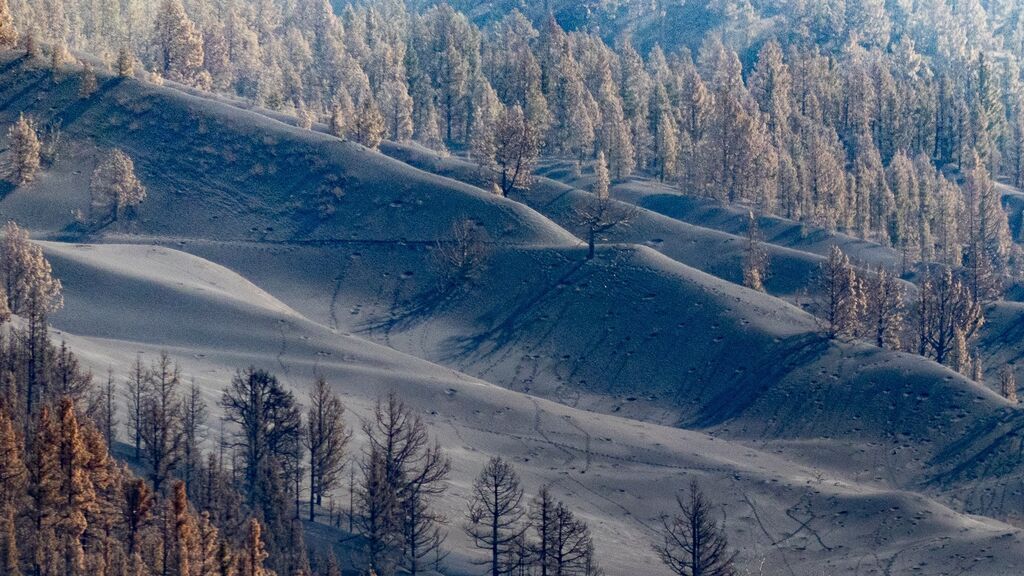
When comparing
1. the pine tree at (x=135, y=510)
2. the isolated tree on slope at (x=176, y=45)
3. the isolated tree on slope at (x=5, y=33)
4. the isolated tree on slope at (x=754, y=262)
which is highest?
the isolated tree on slope at (x=176, y=45)

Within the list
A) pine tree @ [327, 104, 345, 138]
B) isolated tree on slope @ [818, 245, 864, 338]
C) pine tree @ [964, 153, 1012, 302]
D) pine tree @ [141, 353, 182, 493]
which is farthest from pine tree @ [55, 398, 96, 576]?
pine tree @ [964, 153, 1012, 302]

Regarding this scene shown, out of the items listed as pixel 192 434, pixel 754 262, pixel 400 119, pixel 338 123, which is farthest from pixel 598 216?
pixel 192 434

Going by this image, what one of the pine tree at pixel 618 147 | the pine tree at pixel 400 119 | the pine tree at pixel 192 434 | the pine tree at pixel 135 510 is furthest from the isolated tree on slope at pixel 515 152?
the pine tree at pixel 135 510

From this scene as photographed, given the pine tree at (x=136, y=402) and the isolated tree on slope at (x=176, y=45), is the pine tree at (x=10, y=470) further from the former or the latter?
the isolated tree on slope at (x=176, y=45)

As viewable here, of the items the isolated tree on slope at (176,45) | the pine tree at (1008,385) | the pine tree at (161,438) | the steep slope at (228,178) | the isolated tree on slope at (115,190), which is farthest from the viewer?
the isolated tree on slope at (176,45)

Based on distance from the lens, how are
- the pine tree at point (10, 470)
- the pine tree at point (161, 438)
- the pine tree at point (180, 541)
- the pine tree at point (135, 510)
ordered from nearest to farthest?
the pine tree at point (180, 541) → the pine tree at point (10, 470) → the pine tree at point (135, 510) → the pine tree at point (161, 438)

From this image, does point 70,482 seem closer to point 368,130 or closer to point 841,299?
point 841,299

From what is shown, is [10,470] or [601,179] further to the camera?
[601,179]
